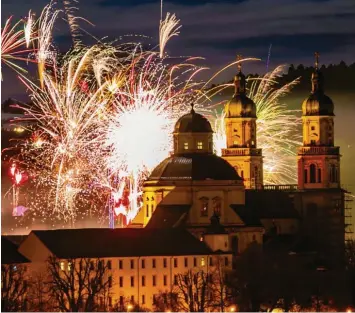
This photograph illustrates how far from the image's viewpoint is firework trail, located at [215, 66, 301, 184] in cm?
12681

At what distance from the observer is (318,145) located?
5034 inches

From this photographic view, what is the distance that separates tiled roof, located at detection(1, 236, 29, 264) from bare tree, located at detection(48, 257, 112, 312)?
3.88 feet

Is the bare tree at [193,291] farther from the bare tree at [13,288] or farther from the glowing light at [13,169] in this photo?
the glowing light at [13,169]

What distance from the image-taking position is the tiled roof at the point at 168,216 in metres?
118

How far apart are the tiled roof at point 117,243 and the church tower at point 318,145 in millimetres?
14974

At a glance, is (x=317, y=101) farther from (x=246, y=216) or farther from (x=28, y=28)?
(x=28, y=28)

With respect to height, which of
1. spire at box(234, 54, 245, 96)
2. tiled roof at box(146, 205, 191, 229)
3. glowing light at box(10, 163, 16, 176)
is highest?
spire at box(234, 54, 245, 96)

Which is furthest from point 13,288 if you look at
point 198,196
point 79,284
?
point 198,196

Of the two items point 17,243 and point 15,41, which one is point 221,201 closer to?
point 17,243

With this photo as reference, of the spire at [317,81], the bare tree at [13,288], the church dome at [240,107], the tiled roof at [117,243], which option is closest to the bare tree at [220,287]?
the tiled roof at [117,243]

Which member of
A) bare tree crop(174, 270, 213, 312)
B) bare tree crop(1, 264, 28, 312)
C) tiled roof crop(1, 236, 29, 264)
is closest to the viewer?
bare tree crop(1, 264, 28, 312)

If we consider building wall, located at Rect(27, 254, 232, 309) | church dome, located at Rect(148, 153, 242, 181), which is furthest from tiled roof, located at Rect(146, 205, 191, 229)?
building wall, located at Rect(27, 254, 232, 309)

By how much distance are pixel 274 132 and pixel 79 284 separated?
96.6 ft

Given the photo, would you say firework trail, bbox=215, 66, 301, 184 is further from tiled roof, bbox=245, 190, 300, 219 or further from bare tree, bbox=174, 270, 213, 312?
bare tree, bbox=174, 270, 213, 312
